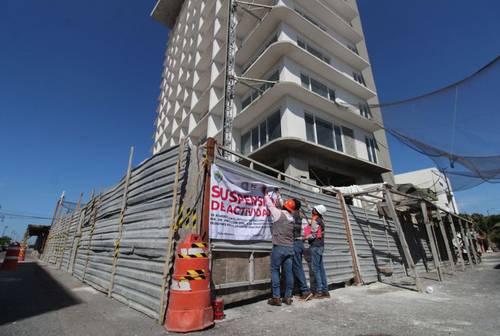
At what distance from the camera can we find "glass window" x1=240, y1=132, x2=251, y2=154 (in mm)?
17573

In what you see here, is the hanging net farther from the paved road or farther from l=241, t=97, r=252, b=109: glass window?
l=241, t=97, r=252, b=109: glass window

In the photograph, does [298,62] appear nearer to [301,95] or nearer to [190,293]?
[301,95]

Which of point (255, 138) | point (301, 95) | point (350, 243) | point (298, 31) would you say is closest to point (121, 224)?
point (350, 243)

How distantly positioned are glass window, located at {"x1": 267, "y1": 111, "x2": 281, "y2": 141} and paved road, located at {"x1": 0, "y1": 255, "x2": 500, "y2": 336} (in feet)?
34.7

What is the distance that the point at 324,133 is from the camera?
16125 millimetres

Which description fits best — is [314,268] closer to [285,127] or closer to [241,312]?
[241,312]

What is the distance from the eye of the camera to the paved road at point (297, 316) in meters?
3.35

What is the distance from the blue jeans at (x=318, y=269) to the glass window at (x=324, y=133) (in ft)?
35.1

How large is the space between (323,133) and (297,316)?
44.8ft

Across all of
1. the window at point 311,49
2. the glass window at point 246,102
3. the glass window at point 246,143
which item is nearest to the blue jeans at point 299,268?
the glass window at point 246,143

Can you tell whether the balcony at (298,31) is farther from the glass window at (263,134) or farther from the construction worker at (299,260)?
the construction worker at (299,260)

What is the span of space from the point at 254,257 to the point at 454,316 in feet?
12.0

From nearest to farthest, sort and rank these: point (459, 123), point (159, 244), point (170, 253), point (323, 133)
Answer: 1. point (170, 253)
2. point (159, 244)
3. point (459, 123)
4. point (323, 133)

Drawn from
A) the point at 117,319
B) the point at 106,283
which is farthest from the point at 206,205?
the point at 106,283
